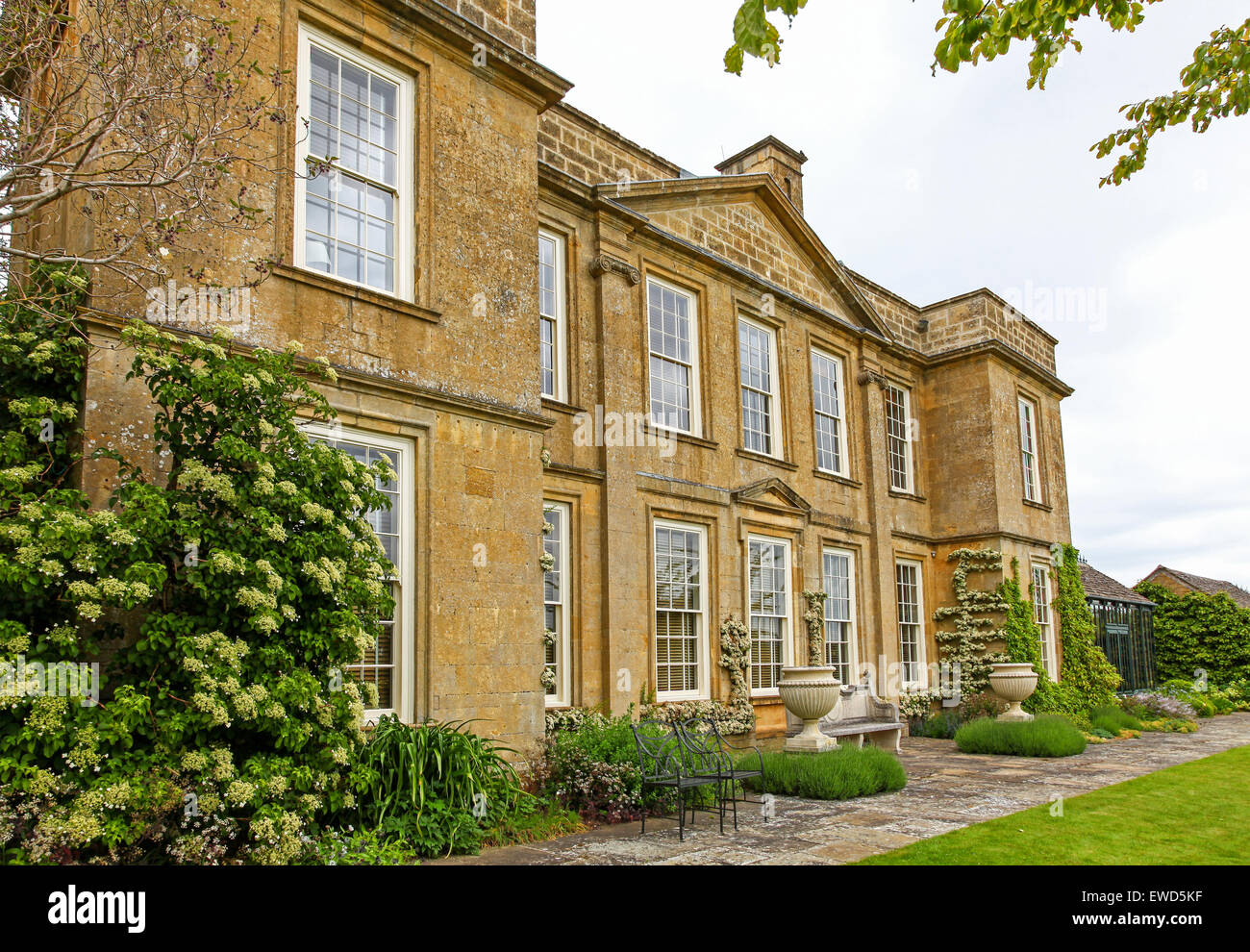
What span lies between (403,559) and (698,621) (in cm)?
584

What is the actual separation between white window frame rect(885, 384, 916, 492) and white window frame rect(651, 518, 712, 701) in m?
6.57

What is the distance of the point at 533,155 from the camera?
33.1 feet

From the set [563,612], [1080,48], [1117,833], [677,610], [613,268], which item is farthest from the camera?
[677,610]

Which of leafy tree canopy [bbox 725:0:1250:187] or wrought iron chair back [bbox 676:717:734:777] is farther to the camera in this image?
wrought iron chair back [bbox 676:717:734:777]

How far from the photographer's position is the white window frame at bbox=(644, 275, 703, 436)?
1309cm

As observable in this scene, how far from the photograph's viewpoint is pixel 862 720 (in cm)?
1450

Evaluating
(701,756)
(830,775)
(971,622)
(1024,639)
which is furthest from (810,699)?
→ (1024,639)

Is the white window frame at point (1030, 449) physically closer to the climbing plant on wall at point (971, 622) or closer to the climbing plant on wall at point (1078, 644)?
the climbing plant on wall at point (1078, 644)

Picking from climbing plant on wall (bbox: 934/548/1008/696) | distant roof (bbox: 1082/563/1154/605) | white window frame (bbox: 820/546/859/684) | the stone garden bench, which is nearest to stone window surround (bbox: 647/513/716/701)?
the stone garden bench

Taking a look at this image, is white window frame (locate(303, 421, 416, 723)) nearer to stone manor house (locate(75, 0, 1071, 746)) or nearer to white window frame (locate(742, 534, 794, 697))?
stone manor house (locate(75, 0, 1071, 746))

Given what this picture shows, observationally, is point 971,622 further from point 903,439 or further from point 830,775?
point 830,775

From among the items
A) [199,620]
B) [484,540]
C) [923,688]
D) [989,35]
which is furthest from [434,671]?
[923,688]
